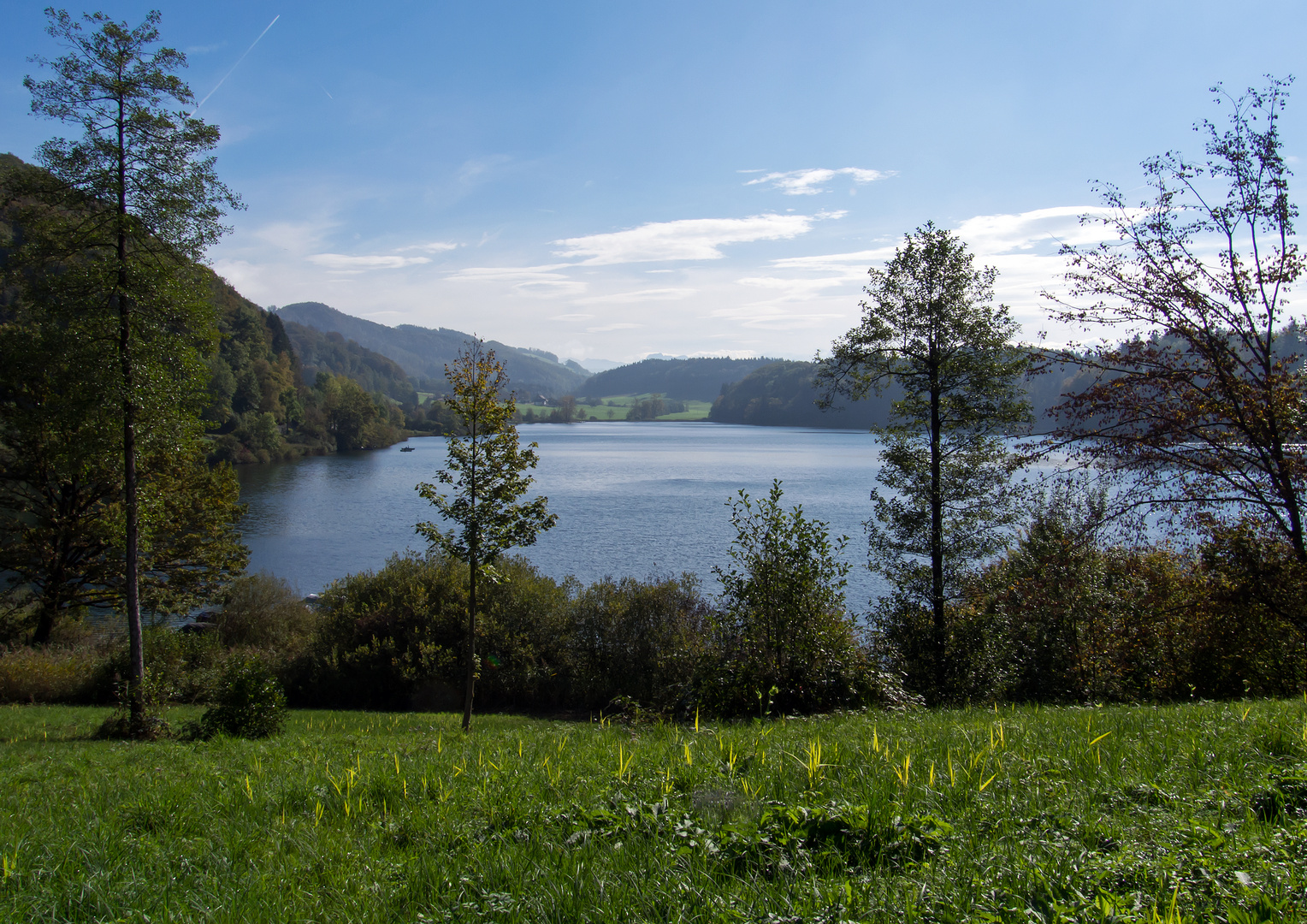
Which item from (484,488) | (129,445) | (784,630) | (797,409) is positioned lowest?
(784,630)

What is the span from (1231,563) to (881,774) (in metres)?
9.51

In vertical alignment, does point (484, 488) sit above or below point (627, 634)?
above

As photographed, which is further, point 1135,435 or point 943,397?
point 943,397

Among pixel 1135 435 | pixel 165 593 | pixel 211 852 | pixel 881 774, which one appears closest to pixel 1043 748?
pixel 881 774

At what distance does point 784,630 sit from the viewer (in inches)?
477

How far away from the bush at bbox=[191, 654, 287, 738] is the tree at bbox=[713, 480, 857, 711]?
8.29 meters

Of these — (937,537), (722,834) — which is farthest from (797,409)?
(722,834)

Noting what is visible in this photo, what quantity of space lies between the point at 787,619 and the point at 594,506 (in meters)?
43.6

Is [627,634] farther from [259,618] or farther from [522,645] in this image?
[259,618]

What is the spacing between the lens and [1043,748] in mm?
4871

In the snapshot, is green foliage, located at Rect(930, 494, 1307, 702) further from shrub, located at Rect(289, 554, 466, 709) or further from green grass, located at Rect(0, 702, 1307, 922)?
shrub, located at Rect(289, 554, 466, 709)

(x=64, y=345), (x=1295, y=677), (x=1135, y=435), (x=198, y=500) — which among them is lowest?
(x=1295, y=677)

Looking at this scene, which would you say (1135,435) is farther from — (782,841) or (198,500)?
(198,500)

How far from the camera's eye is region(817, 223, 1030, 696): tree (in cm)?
1762
